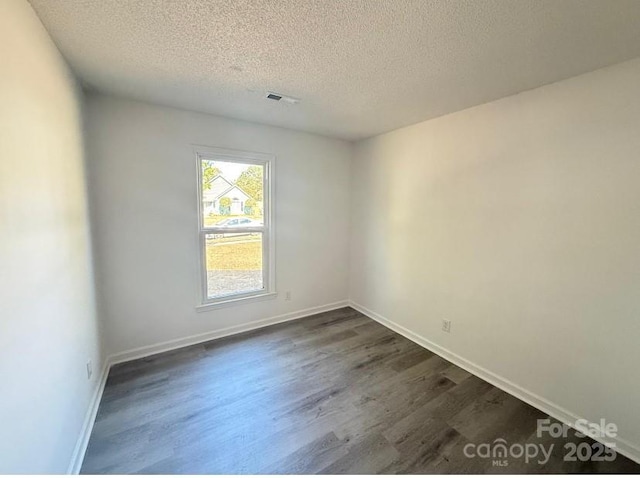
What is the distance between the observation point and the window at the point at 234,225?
2762mm

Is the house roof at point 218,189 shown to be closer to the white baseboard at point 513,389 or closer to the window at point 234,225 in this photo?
the window at point 234,225

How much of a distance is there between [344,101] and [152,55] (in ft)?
4.65

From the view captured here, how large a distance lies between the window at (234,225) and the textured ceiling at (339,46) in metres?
0.77

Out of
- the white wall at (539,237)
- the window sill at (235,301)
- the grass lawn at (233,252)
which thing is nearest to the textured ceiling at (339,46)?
the white wall at (539,237)

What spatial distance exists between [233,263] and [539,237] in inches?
115

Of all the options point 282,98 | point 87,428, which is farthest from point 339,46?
point 87,428

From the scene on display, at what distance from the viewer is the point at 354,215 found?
3.74 meters

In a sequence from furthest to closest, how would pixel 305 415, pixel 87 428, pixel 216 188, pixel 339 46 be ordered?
pixel 216 188 < pixel 305 415 < pixel 87 428 < pixel 339 46

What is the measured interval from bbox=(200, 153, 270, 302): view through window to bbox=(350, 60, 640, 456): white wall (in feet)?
5.69

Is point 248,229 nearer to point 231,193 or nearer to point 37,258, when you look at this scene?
point 231,193

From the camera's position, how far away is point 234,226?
296 cm

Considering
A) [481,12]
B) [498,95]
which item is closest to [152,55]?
[481,12]

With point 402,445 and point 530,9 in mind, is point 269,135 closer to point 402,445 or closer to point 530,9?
point 530,9

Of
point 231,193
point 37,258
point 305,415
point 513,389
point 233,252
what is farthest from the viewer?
point 233,252
